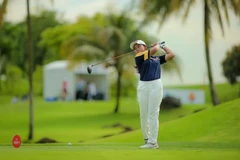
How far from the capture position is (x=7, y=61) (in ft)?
251

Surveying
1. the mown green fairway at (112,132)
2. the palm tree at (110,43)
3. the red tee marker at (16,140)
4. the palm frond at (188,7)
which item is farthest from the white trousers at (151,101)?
the palm tree at (110,43)

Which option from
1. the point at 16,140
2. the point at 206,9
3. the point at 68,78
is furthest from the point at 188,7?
the point at 68,78

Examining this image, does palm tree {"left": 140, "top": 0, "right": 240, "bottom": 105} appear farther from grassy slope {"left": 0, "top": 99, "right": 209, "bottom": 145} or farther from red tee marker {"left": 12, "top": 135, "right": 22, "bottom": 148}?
red tee marker {"left": 12, "top": 135, "right": 22, "bottom": 148}

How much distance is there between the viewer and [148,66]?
12508 millimetres

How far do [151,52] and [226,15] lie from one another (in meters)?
20.8

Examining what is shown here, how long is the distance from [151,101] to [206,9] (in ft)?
73.8

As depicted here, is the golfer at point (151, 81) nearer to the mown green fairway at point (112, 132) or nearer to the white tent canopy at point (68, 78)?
the mown green fairway at point (112, 132)

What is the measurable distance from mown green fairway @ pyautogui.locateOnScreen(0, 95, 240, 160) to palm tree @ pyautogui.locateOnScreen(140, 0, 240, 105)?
4068 millimetres

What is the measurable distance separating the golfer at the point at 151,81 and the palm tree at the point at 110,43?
27038 millimetres

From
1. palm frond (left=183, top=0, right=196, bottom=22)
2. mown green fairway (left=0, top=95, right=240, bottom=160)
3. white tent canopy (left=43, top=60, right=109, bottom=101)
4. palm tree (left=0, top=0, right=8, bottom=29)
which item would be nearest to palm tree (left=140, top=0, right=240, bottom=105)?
palm frond (left=183, top=0, right=196, bottom=22)

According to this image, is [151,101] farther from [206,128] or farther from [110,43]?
[110,43]

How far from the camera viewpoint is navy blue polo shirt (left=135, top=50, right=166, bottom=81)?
12498 millimetres

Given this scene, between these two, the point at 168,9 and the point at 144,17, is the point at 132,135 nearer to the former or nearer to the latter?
the point at 168,9

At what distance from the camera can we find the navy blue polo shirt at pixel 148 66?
12498 millimetres
